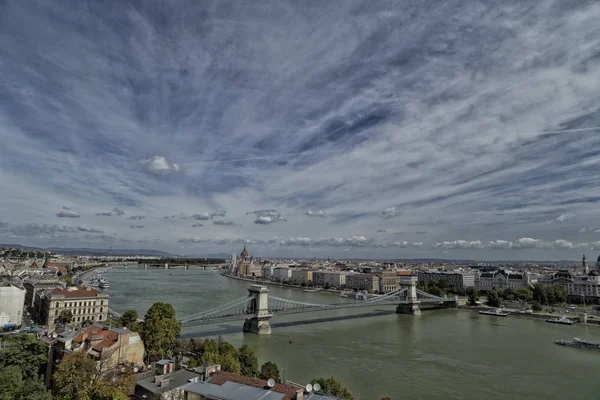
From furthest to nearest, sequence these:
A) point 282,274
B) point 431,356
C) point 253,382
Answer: point 282,274
point 431,356
point 253,382

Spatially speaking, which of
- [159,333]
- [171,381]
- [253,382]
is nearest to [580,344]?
[253,382]

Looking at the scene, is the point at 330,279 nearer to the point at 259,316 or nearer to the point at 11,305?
the point at 259,316

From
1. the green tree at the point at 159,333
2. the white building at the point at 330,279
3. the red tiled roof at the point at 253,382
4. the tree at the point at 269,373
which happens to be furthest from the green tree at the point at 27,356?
the white building at the point at 330,279

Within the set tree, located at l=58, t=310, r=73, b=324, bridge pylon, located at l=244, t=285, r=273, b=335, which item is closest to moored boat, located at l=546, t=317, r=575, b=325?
bridge pylon, located at l=244, t=285, r=273, b=335

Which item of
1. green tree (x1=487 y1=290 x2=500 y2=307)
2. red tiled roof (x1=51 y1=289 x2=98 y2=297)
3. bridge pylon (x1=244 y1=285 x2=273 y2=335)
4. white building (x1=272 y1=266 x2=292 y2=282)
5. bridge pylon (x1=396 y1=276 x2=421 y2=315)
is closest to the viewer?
red tiled roof (x1=51 y1=289 x2=98 y2=297)

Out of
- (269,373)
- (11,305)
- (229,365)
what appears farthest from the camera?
(11,305)

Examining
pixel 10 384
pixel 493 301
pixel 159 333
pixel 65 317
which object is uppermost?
pixel 159 333

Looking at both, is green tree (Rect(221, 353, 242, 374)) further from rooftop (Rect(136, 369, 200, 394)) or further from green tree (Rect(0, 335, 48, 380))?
green tree (Rect(0, 335, 48, 380))
